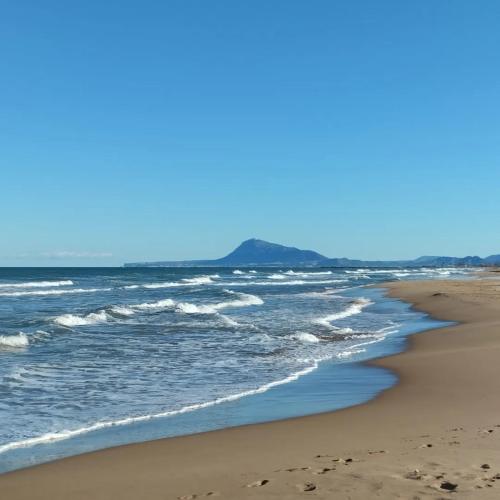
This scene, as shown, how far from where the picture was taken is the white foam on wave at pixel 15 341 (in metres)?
18.0

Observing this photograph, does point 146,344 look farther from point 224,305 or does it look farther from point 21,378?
point 224,305

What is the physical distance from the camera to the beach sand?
5.64m

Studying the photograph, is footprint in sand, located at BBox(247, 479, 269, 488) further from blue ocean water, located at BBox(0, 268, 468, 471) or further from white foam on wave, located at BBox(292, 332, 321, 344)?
white foam on wave, located at BBox(292, 332, 321, 344)

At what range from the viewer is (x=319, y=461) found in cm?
661

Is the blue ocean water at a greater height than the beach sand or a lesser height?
lesser

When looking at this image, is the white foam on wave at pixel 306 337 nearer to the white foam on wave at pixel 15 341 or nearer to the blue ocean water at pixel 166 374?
the blue ocean water at pixel 166 374

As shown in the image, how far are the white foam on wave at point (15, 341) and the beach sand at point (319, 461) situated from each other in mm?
11390

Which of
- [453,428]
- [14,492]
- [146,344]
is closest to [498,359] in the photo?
[453,428]

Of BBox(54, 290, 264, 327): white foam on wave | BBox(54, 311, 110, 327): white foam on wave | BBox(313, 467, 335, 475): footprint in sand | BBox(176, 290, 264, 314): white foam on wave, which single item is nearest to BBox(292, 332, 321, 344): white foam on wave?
BBox(54, 290, 264, 327): white foam on wave

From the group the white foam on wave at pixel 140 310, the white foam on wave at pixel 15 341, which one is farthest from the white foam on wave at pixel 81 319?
the white foam on wave at pixel 15 341

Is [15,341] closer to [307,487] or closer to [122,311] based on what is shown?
[122,311]

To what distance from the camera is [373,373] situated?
43.6 feet

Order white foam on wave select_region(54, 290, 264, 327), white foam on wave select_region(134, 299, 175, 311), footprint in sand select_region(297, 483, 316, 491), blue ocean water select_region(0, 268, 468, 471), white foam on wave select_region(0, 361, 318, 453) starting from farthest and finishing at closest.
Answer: white foam on wave select_region(134, 299, 175, 311)
white foam on wave select_region(54, 290, 264, 327)
blue ocean water select_region(0, 268, 468, 471)
white foam on wave select_region(0, 361, 318, 453)
footprint in sand select_region(297, 483, 316, 491)

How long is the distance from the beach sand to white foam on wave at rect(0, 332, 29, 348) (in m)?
11.4
